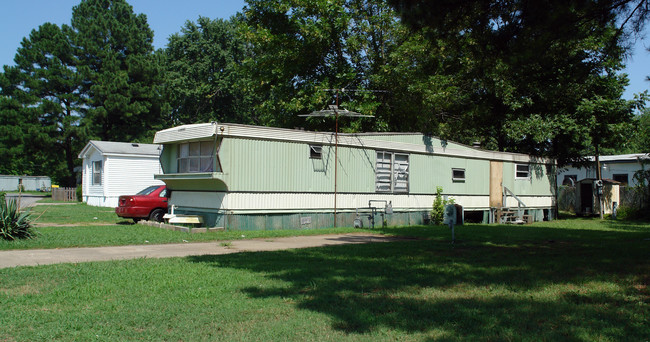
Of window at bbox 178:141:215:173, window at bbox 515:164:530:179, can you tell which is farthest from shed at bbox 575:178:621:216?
window at bbox 178:141:215:173

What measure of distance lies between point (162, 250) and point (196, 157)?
17.2 ft

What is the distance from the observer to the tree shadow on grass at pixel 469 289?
17.4ft

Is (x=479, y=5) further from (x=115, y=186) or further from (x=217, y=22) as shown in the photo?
(x=217, y=22)

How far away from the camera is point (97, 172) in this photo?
29047 millimetres

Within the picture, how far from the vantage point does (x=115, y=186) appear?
2762cm

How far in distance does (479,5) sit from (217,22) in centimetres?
3841

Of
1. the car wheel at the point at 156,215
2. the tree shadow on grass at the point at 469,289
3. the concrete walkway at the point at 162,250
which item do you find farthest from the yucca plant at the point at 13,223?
the car wheel at the point at 156,215

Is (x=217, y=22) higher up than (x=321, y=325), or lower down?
higher up

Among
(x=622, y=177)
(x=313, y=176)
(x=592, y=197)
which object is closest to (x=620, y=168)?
(x=622, y=177)

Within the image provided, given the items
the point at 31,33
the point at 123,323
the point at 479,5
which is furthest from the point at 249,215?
the point at 31,33

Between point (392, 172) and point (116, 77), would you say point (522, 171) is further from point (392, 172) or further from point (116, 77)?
point (116, 77)

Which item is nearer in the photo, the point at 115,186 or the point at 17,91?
the point at 115,186

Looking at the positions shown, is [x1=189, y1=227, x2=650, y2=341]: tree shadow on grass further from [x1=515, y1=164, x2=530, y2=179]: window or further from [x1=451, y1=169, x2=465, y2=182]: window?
[x1=515, y1=164, x2=530, y2=179]: window

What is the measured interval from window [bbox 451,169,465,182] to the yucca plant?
14.1m
